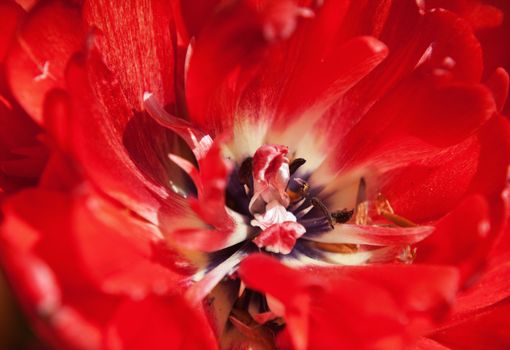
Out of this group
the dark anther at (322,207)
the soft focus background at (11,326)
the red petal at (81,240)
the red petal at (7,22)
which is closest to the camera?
the red petal at (81,240)

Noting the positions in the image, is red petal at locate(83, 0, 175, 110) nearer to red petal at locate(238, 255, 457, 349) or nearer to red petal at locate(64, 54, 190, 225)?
red petal at locate(64, 54, 190, 225)

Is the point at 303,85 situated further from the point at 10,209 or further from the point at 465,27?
the point at 10,209

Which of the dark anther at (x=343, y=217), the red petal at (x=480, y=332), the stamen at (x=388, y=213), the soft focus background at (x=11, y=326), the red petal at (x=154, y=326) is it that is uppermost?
the red petal at (x=154, y=326)

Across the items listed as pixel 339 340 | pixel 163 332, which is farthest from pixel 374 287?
pixel 163 332

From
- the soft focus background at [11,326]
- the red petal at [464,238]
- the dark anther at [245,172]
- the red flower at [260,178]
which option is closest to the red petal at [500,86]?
the red flower at [260,178]

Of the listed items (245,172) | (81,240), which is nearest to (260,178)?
(245,172)

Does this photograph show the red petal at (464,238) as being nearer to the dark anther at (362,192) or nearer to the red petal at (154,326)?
the dark anther at (362,192)

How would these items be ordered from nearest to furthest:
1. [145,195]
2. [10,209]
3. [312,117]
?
[10,209] → [145,195] → [312,117]
